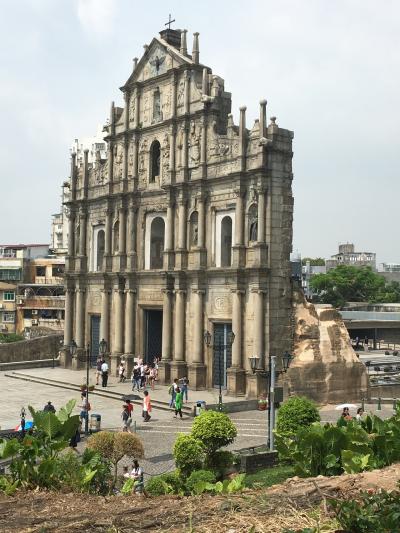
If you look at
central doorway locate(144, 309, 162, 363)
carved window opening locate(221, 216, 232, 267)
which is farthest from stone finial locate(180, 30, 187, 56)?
Result: central doorway locate(144, 309, 162, 363)

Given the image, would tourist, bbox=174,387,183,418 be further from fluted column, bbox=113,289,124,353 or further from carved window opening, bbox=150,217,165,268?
carved window opening, bbox=150,217,165,268

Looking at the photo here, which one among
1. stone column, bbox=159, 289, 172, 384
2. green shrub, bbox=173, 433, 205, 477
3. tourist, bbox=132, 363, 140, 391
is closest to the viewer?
Result: green shrub, bbox=173, 433, 205, 477

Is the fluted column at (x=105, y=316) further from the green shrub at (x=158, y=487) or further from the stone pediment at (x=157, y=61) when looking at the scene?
the green shrub at (x=158, y=487)

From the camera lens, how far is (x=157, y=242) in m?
39.2

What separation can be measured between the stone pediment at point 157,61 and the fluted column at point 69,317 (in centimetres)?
1393

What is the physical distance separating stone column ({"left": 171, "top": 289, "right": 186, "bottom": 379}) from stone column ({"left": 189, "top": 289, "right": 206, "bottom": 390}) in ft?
2.34

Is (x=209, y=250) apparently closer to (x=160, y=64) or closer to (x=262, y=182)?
(x=262, y=182)

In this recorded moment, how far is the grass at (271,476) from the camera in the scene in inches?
622

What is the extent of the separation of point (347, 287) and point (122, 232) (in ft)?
181

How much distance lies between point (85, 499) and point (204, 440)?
25.5 ft

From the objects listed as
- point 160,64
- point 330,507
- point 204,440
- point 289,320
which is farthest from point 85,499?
point 160,64

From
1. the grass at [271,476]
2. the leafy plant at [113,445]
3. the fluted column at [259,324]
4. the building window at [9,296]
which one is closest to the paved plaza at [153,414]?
the fluted column at [259,324]

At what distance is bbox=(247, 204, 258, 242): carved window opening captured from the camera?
32188mm

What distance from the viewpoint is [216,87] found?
34594mm
